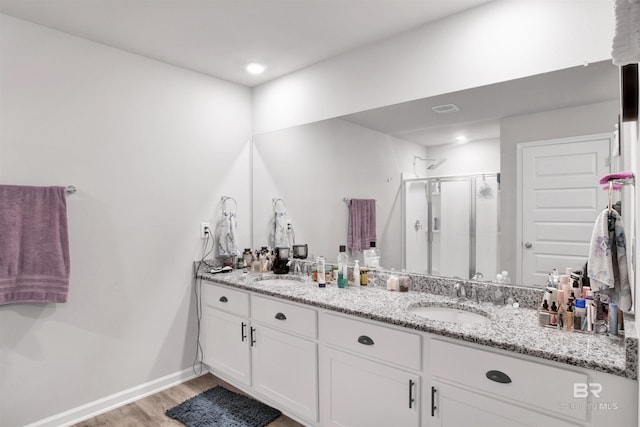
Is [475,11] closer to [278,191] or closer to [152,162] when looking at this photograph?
[278,191]

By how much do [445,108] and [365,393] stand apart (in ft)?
5.43

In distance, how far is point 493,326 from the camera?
1.52 meters

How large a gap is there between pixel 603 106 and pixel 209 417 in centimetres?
280

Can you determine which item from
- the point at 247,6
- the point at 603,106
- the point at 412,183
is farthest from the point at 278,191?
the point at 603,106

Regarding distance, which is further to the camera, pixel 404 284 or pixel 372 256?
pixel 372 256

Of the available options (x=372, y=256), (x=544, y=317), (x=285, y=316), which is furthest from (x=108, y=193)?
(x=544, y=317)

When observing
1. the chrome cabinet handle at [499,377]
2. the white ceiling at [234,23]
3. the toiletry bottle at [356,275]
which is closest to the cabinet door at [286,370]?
the toiletry bottle at [356,275]

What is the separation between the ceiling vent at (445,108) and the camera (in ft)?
6.75

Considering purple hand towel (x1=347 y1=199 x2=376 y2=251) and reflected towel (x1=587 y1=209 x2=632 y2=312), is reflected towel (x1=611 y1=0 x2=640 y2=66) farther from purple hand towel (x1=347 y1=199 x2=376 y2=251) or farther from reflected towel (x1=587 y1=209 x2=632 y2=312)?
purple hand towel (x1=347 y1=199 x2=376 y2=251)

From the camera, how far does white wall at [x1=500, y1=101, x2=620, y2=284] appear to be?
162cm

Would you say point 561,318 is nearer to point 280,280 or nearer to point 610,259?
point 610,259

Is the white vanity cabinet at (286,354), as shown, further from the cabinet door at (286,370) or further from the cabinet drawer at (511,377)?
the cabinet drawer at (511,377)

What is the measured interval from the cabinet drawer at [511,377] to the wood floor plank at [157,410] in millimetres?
1176

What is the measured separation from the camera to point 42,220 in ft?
6.86
